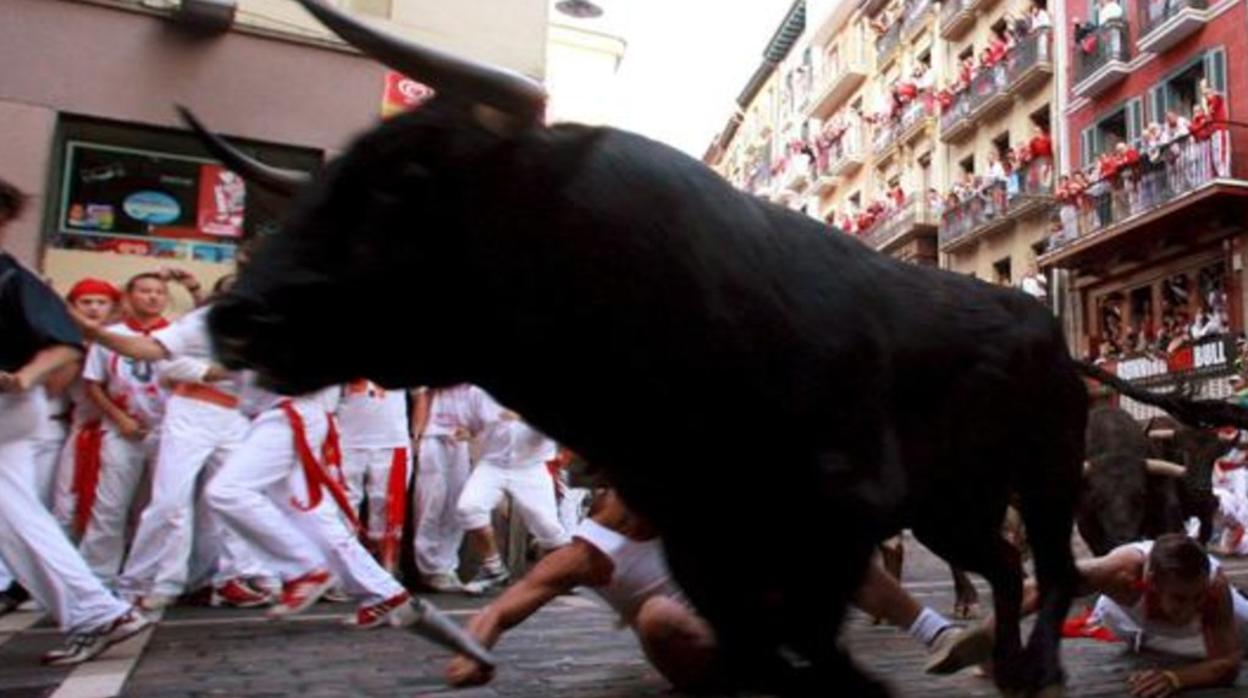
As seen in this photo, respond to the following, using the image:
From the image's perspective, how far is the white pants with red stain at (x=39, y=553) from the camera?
16.2 feet

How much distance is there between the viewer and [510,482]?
806cm

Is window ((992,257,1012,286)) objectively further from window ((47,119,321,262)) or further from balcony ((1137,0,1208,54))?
window ((47,119,321,262))

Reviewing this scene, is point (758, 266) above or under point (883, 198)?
under

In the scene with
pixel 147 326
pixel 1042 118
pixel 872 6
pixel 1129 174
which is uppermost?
pixel 872 6

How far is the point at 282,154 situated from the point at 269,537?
673 centimetres

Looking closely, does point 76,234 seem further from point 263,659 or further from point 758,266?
point 758,266

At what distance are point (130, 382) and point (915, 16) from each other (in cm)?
3677

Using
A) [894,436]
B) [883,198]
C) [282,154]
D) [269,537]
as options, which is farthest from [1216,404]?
[883,198]

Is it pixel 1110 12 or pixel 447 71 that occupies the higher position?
pixel 1110 12

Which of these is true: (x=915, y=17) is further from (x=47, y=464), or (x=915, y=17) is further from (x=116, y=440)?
(x=47, y=464)

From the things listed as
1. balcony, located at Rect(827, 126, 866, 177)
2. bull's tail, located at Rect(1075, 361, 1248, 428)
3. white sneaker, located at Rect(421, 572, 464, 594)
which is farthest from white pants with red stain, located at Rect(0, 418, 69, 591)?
balcony, located at Rect(827, 126, 866, 177)

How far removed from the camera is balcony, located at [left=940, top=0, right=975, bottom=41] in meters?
35.9

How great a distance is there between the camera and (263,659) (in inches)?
206

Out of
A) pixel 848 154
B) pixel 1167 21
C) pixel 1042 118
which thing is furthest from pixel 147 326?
pixel 848 154
